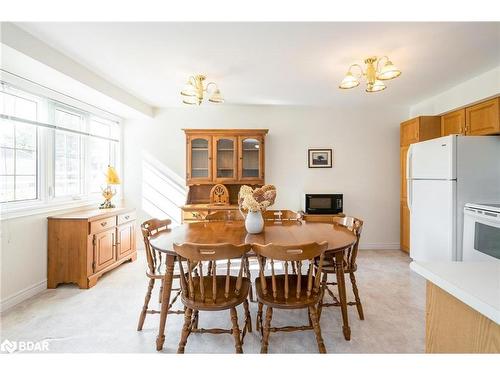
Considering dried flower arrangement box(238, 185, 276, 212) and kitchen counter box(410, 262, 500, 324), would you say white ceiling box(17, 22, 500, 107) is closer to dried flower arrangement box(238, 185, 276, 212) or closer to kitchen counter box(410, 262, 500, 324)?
dried flower arrangement box(238, 185, 276, 212)

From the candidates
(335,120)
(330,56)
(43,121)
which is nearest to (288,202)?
(335,120)

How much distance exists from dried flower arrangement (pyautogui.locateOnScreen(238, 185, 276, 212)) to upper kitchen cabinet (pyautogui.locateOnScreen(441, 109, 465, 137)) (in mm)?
2835

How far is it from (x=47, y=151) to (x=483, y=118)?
5021mm

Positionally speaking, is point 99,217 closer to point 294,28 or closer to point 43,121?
point 43,121

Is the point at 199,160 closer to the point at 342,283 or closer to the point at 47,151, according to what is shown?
the point at 47,151

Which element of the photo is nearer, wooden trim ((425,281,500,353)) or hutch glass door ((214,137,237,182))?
wooden trim ((425,281,500,353))

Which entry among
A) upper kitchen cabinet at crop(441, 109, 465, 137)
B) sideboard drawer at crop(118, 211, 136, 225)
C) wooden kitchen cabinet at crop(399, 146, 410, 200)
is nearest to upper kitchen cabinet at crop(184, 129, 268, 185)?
sideboard drawer at crop(118, 211, 136, 225)

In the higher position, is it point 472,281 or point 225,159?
point 225,159

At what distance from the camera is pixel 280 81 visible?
126 inches

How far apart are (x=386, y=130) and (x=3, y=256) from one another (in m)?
5.33

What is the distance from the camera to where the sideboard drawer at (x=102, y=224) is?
2940 mm

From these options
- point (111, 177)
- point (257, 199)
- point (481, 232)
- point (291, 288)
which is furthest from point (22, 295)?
point (481, 232)

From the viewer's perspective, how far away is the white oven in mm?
2229

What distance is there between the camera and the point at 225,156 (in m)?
4.09
